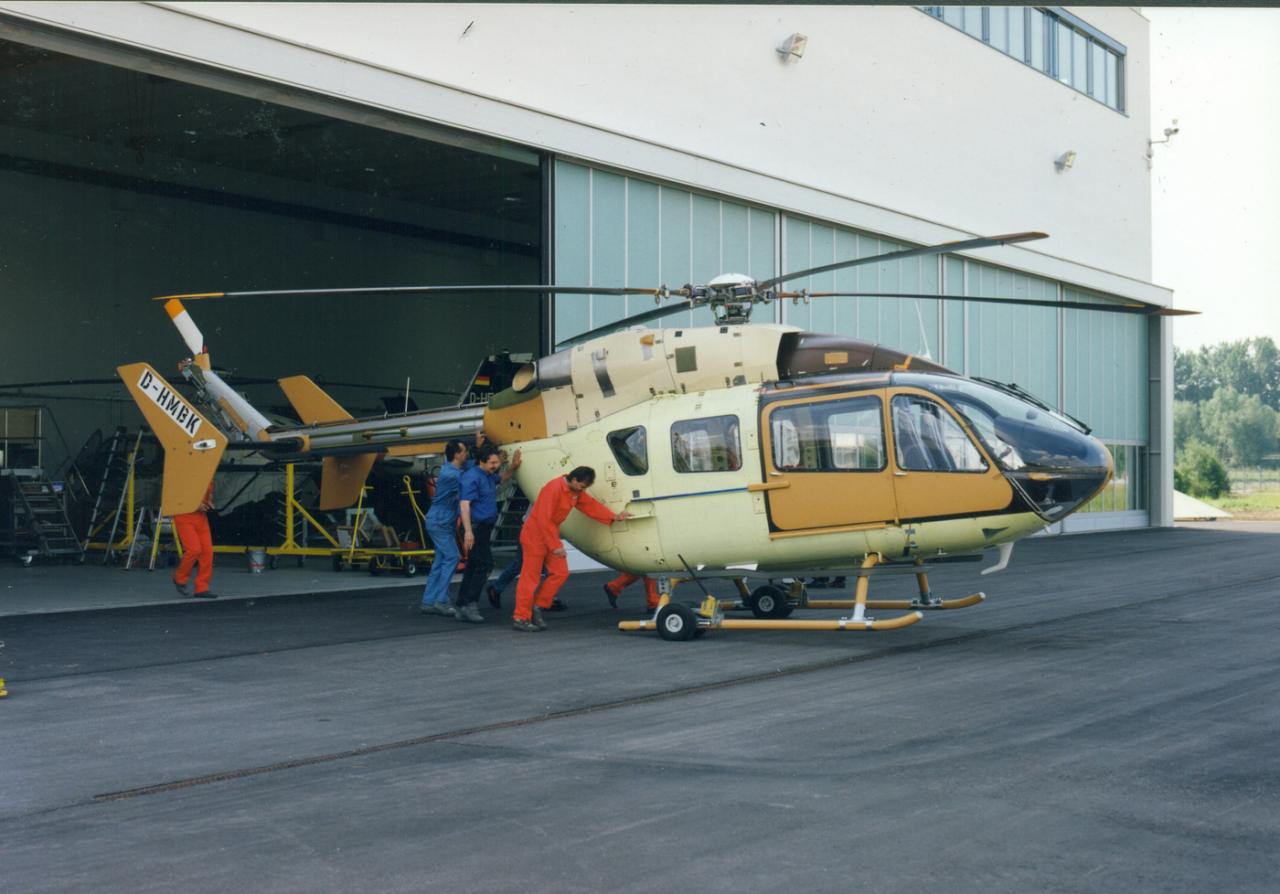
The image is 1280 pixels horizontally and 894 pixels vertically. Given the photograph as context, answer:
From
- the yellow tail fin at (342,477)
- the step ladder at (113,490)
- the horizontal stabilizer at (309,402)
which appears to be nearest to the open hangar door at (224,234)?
the step ladder at (113,490)

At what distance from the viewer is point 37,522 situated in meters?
21.0

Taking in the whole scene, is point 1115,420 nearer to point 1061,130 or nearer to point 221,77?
point 1061,130

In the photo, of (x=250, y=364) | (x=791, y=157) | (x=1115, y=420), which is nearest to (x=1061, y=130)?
(x=1115, y=420)

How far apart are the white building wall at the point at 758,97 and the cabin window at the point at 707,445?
8.26m

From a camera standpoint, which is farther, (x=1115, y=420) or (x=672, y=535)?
(x=1115, y=420)

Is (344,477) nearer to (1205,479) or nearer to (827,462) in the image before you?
(827,462)

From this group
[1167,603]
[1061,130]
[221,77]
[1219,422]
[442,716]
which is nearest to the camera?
[442,716]

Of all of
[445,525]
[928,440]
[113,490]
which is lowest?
[445,525]

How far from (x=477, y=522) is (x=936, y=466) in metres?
4.97

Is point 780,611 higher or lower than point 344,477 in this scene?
lower

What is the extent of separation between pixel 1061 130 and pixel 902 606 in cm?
2532

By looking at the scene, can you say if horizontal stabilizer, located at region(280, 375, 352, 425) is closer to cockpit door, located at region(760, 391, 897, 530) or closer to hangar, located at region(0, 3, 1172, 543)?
hangar, located at region(0, 3, 1172, 543)

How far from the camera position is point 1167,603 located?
14.5 metres

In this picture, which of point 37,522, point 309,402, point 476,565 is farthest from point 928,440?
point 37,522
